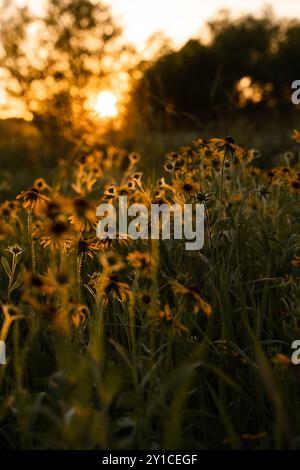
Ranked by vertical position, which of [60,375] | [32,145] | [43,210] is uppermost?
[32,145]

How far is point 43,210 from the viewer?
117 centimetres

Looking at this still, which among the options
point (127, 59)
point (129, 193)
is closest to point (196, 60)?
point (127, 59)

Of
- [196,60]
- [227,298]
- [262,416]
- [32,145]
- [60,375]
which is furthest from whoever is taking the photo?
[196,60]

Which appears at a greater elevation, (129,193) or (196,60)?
(196,60)

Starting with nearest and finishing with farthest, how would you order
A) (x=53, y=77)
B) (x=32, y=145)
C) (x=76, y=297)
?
1. (x=76, y=297)
2. (x=32, y=145)
3. (x=53, y=77)

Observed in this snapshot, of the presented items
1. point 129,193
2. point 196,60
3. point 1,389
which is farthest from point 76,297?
point 196,60

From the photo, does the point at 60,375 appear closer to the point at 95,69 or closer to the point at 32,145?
the point at 32,145

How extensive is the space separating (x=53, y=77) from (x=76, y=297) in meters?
13.9

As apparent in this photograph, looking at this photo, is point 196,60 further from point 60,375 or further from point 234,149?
point 60,375

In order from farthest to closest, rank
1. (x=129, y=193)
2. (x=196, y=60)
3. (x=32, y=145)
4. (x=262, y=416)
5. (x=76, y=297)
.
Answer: (x=196, y=60), (x=32, y=145), (x=129, y=193), (x=76, y=297), (x=262, y=416)

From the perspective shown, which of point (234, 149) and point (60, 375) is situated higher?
point (234, 149)

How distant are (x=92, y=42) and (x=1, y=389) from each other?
14.9 metres

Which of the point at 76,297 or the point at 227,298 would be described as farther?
the point at 227,298

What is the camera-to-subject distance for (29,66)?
1459 centimetres
